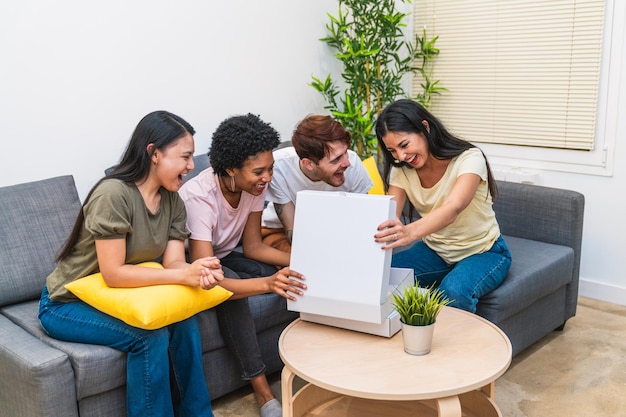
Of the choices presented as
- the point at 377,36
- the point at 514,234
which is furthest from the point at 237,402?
the point at 377,36

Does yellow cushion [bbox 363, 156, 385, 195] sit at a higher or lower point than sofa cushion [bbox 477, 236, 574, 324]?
higher

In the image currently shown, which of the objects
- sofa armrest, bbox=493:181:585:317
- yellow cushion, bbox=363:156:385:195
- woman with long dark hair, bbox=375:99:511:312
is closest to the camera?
woman with long dark hair, bbox=375:99:511:312

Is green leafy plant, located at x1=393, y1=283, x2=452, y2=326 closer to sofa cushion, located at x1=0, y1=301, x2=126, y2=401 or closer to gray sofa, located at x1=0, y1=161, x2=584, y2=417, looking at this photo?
gray sofa, located at x1=0, y1=161, x2=584, y2=417

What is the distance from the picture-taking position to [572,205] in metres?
2.80

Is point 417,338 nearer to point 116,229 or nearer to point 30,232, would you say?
point 116,229

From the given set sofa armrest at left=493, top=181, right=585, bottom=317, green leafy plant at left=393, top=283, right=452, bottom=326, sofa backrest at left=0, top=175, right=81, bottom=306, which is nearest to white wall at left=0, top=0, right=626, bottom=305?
sofa backrest at left=0, top=175, right=81, bottom=306

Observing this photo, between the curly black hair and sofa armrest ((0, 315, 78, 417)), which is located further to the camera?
the curly black hair

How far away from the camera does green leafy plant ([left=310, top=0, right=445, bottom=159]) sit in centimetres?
346

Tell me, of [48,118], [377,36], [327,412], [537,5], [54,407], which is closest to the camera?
[54,407]

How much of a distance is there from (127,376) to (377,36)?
2431mm

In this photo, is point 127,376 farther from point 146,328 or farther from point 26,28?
point 26,28

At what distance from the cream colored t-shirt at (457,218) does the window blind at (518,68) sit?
3.48 feet

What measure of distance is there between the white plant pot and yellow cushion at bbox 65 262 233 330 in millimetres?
607

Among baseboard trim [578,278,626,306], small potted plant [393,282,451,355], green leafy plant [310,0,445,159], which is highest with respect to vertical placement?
green leafy plant [310,0,445,159]
